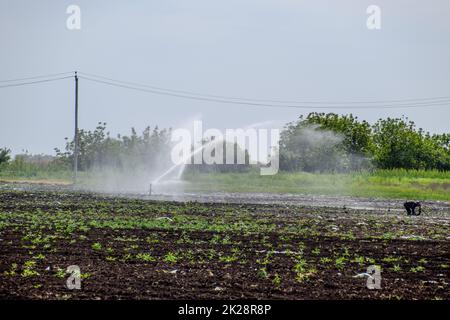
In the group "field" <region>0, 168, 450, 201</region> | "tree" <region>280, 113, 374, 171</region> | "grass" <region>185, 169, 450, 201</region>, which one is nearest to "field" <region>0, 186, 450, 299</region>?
"field" <region>0, 168, 450, 201</region>

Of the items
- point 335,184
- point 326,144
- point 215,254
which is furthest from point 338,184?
point 215,254

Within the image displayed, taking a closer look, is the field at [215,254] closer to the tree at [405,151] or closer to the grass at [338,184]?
the grass at [338,184]

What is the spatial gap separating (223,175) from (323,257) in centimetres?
5466

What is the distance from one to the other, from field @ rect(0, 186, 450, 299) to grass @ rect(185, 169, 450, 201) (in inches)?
1091

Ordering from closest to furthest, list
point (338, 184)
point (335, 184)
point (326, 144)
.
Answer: point (338, 184) < point (335, 184) < point (326, 144)

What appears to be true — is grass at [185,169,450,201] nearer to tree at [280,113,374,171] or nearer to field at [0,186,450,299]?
tree at [280,113,374,171]

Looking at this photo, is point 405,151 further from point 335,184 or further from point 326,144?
point 335,184

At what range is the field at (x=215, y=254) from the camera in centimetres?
1484

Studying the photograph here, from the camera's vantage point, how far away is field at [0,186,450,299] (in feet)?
48.7

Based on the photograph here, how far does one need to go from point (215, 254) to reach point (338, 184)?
171ft

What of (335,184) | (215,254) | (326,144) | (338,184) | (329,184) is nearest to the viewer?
(215,254)

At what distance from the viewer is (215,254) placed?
64.6 feet

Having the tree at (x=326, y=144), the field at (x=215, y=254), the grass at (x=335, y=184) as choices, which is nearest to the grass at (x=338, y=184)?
the grass at (x=335, y=184)
